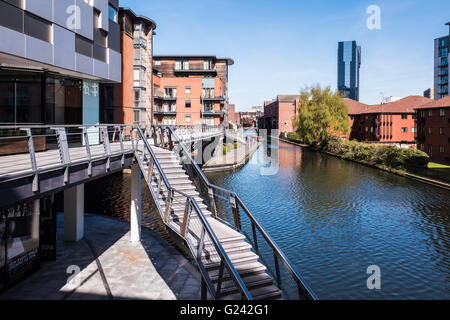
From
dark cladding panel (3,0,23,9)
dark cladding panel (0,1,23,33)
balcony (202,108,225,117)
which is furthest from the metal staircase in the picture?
balcony (202,108,225,117)

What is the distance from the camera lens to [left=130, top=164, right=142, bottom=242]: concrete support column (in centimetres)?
1477

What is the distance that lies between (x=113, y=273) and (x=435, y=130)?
44.4 meters

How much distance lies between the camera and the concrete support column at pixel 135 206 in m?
14.8

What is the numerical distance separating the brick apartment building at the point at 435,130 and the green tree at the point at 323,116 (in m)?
14.7

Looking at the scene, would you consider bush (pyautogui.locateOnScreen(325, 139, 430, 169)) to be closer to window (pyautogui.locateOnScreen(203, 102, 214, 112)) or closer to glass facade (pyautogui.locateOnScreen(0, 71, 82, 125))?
window (pyautogui.locateOnScreen(203, 102, 214, 112))

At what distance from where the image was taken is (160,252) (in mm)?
13773

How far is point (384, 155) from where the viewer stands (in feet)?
136

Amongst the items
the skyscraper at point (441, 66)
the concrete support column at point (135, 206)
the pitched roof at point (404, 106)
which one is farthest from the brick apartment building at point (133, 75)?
the skyscraper at point (441, 66)

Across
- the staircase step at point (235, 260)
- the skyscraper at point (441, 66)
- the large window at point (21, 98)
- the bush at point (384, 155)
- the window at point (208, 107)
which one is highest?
the skyscraper at point (441, 66)

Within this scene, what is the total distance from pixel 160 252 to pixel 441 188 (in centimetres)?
2482

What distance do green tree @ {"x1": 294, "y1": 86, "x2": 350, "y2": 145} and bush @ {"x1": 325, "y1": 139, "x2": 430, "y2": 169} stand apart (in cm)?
646

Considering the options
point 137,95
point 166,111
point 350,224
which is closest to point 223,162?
point 137,95

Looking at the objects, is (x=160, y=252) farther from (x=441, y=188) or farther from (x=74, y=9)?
(x=441, y=188)

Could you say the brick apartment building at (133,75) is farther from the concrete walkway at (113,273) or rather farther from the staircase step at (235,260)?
the staircase step at (235,260)
